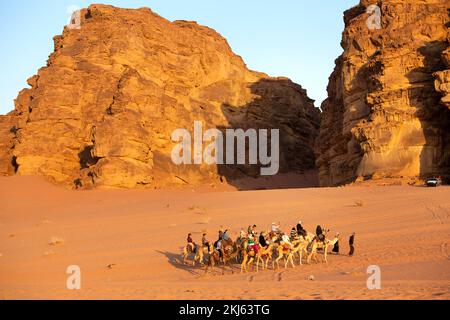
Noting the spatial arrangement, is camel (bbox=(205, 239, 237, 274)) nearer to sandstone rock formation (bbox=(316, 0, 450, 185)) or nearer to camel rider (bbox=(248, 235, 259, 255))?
camel rider (bbox=(248, 235, 259, 255))

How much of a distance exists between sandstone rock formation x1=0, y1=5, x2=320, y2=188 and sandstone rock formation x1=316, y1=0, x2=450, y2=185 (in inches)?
558

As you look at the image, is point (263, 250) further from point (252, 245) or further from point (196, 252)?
point (196, 252)

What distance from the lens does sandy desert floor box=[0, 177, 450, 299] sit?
10805 mm

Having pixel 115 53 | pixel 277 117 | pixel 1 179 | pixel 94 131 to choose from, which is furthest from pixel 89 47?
pixel 277 117

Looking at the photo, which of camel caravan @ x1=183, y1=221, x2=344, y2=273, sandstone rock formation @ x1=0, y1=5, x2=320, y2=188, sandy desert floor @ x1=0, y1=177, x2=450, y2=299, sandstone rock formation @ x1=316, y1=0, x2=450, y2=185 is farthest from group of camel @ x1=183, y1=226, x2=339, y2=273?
sandstone rock formation @ x1=0, y1=5, x2=320, y2=188

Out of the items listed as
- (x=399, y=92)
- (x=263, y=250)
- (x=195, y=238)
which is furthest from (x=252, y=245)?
(x=399, y=92)

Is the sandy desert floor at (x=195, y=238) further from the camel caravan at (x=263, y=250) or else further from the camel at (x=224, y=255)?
the camel caravan at (x=263, y=250)

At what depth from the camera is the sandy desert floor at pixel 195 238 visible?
10805 millimetres

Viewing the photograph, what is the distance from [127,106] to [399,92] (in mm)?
18754

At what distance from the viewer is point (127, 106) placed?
35906 mm

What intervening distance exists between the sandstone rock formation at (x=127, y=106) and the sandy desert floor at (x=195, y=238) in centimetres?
306

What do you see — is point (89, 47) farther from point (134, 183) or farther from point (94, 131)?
point (134, 183)

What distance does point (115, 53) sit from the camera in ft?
132

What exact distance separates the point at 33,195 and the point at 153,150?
1014 cm
